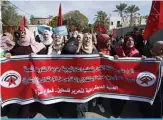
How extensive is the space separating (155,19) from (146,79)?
2045 millimetres

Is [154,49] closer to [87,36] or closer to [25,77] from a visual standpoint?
[87,36]

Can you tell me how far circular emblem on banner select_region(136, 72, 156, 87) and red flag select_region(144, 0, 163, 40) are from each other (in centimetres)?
184

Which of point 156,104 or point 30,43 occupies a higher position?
point 30,43

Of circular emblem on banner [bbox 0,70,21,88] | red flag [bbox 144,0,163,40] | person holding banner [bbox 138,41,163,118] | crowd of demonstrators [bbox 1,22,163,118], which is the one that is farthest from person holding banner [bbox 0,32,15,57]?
red flag [bbox 144,0,163,40]

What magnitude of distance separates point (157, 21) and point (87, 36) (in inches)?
72.9

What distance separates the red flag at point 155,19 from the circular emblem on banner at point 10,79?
124 inches

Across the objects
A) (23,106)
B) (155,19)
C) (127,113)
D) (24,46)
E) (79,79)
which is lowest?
(127,113)

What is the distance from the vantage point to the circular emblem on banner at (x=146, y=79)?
435cm

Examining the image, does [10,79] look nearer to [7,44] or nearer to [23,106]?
[23,106]

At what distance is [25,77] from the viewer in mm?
4293

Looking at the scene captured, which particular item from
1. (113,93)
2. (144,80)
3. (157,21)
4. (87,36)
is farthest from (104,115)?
(157,21)

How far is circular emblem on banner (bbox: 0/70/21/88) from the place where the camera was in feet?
13.9

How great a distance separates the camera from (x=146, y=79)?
14.3 ft

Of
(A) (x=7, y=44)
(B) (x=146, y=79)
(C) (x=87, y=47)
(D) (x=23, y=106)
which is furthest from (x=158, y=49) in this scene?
(A) (x=7, y=44)
